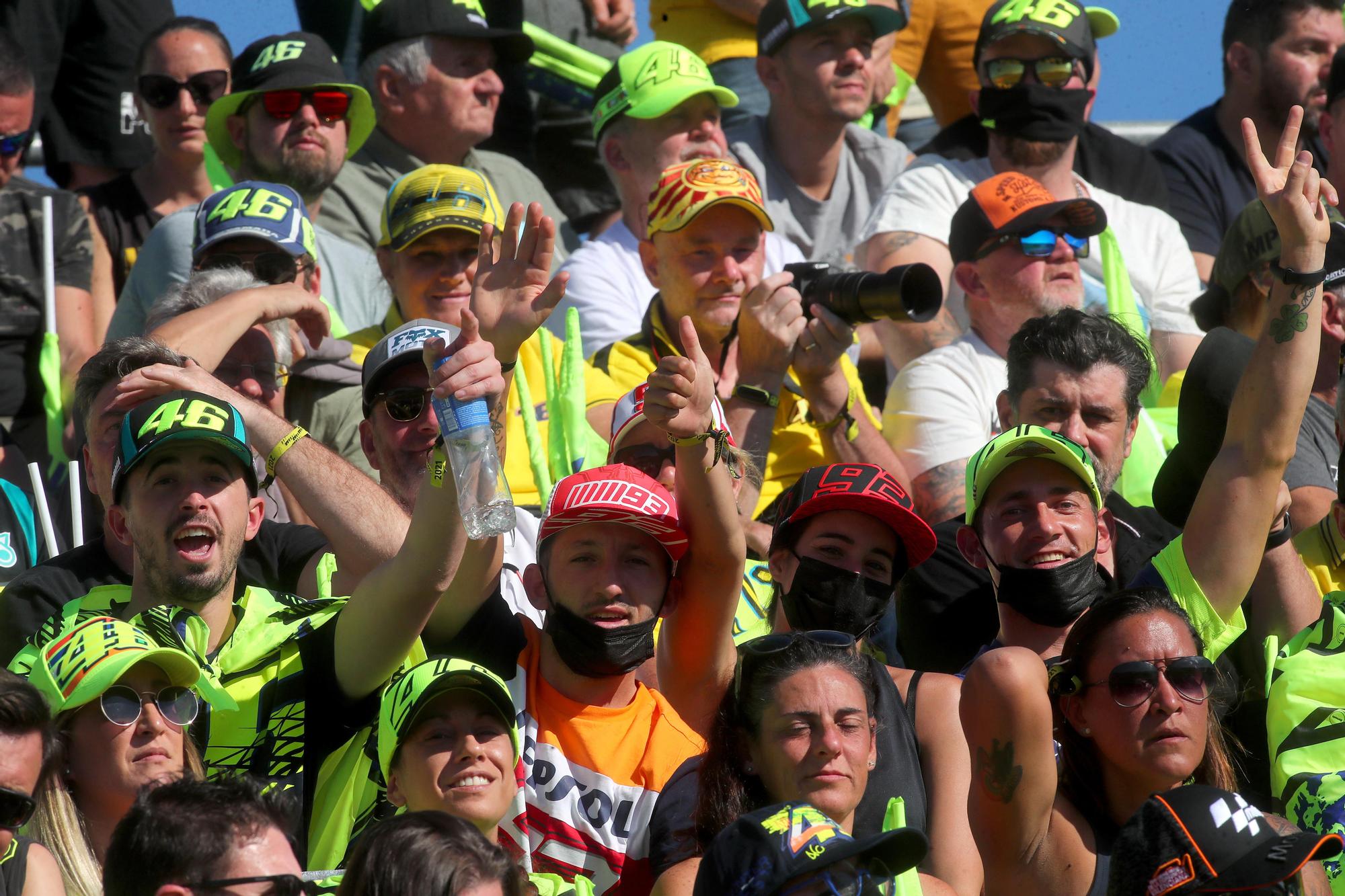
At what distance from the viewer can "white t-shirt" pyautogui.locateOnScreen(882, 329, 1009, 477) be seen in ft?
19.0

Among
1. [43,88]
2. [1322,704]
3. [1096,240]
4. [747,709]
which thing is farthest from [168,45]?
[1322,704]

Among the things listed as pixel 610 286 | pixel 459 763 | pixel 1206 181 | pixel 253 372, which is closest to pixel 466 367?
pixel 459 763

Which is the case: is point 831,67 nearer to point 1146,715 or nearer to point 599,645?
point 599,645

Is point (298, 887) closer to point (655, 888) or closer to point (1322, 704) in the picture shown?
point (655, 888)

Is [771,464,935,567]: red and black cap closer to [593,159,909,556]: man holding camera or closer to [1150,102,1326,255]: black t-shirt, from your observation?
[593,159,909,556]: man holding camera

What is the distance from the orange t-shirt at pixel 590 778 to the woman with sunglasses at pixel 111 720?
68 centimetres

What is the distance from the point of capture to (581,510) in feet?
13.7

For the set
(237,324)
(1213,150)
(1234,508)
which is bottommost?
(1234,508)

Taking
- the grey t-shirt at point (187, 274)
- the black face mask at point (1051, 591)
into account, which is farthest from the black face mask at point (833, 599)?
the grey t-shirt at point (187, 274)

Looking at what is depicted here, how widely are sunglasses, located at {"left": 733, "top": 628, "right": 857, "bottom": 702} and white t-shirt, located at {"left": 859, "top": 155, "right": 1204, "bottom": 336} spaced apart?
295 cm

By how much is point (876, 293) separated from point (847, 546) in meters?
1.09

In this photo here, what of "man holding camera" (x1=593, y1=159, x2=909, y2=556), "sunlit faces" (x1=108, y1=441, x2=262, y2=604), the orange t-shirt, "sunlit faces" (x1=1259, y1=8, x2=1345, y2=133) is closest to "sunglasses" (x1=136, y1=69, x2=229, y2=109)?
"man holding camera" (x1=593, y1=159, x2=909, y2=556)

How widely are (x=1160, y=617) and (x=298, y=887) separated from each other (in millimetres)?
1849

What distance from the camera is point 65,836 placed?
368 cm
